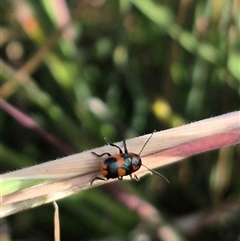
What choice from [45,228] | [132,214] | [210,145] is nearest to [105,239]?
Result: [132,214]

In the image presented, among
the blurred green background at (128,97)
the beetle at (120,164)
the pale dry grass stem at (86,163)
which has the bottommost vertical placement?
the pale dry grass stem at (86,163)

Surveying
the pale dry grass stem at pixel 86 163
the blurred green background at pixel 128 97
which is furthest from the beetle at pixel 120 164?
the blurred green background at pixel 128 97

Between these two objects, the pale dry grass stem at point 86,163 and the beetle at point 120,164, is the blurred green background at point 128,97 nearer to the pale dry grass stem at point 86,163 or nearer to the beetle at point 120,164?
the beetle at point 120,164

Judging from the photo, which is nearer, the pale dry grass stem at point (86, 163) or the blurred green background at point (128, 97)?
the pale dry grass stem at point (86, 163)

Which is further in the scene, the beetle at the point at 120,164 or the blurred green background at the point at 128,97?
the blurred green background at the point at 128,97

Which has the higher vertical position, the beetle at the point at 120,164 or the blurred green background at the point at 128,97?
the blurred green background at the point at 128,97

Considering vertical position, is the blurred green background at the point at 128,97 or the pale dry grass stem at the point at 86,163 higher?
the blurred green background at the point at 128,97

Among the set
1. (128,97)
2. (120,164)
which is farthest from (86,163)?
(128,97)

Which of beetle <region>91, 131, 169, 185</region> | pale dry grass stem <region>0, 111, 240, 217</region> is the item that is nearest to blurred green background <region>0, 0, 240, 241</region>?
beetle <region>91, 131, 169, 185</region>

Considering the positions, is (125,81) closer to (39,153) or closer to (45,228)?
(39,153)

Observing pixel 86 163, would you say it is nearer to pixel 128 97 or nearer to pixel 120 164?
pixel 120 164
